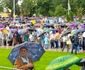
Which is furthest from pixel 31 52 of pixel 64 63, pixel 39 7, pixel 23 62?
pixel 39 7

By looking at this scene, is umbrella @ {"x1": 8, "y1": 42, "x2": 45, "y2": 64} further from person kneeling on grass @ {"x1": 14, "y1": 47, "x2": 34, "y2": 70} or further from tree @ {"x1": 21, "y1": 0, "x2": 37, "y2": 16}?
tree @ {"x1": 21, "y1": 0, "x2": 37, "y2": 16}

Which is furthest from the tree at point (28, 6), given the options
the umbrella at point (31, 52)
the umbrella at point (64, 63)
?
the umbrella at point (64, 63)

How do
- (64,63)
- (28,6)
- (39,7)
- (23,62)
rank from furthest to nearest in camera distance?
(39,7) → (28,6) → (23,62) → (64,63)

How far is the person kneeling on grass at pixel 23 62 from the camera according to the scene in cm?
1020

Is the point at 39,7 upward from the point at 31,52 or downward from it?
downward

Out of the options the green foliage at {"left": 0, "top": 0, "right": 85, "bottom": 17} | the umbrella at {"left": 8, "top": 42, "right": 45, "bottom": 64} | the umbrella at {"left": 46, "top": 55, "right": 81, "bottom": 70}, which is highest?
the umbrella at {"left": 46, "top": 55, "right": 81, "bottom": 70}

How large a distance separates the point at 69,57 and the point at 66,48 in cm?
2102

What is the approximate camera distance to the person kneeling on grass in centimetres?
1020

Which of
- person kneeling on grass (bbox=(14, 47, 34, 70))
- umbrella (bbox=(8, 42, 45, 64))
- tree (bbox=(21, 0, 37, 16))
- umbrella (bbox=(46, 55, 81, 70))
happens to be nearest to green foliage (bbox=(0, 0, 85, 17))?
tree (bbox=(21, 0, 37, 16))

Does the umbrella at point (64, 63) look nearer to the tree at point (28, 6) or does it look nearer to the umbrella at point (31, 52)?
the umbrella at point (31, 52)

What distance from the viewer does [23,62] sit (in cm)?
1045

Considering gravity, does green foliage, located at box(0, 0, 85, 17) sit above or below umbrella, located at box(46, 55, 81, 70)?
below

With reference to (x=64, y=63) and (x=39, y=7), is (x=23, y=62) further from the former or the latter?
(x=39, y=7)

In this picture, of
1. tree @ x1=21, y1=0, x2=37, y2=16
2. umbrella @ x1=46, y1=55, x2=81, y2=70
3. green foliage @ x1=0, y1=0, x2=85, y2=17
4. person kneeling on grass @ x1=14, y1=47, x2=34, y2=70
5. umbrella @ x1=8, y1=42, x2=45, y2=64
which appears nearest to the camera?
umbrella @ x1=46, y1=55, x2=81, y2=70
